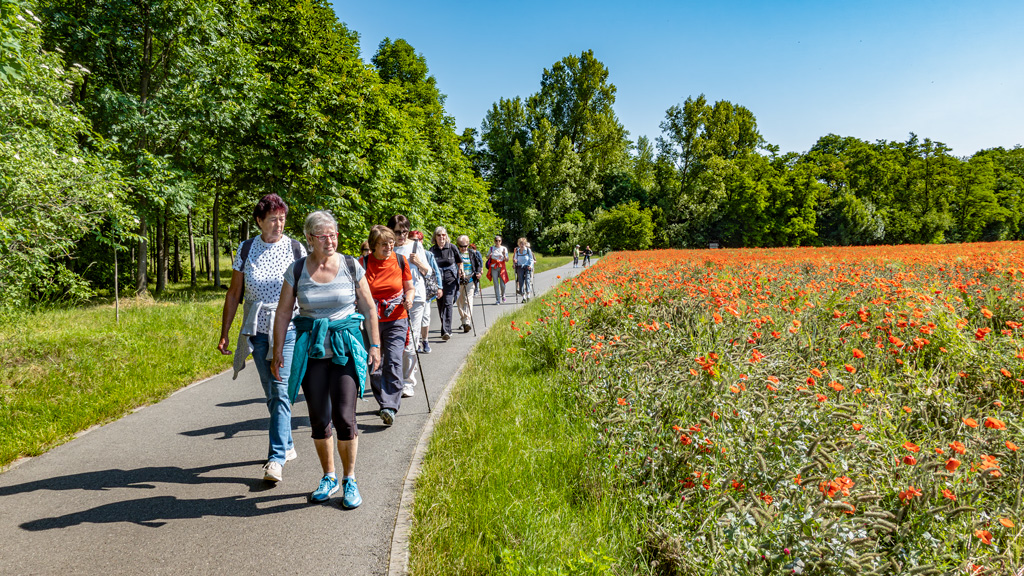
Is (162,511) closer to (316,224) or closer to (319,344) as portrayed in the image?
(319,344)

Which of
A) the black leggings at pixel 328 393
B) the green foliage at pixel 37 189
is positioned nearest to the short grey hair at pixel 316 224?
the black leggings at pixel 328 393

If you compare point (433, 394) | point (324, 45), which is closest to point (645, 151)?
point (324, 45)

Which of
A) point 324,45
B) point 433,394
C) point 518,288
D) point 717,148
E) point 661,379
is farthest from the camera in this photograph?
point 717,148

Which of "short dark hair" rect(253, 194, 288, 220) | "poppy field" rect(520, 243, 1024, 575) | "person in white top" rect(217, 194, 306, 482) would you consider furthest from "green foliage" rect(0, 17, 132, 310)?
"poppy field" rect(520, 243, 1024, 575)

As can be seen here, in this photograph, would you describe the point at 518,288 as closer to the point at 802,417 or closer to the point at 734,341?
the point at 734,341

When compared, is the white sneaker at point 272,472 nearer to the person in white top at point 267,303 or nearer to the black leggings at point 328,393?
the person in white top at point 267,303

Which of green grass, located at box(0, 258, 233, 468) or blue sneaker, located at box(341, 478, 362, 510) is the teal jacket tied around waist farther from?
green grass, located at box(0, 258, 233, 468)

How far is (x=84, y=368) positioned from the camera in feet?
23.1

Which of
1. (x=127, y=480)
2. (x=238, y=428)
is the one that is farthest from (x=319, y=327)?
(x=238, y=428)

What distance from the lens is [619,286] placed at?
28.9 feet

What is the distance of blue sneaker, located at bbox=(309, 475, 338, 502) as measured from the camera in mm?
3814

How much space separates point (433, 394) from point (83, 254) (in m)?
20.8

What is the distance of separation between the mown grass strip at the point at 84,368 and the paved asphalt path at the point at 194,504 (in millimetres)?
455

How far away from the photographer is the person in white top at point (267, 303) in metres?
4.19
